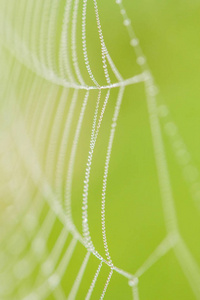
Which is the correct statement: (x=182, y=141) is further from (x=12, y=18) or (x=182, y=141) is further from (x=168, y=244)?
(x=12, y=18)

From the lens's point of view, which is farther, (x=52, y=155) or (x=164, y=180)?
(x=52, y=155)

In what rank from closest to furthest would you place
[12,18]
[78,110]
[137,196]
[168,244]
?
[168,244] → [137,196] → [78,110] → [12,18]

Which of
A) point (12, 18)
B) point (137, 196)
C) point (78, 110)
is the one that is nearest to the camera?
point (137, 196)

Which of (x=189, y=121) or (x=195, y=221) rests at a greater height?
(x=189, y=121)

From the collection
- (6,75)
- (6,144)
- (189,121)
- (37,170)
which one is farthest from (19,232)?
(189,121)

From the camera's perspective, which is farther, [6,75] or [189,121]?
[6,75]

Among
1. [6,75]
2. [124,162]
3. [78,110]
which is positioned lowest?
[124,162]

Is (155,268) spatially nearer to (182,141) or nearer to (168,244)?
(168,244)
